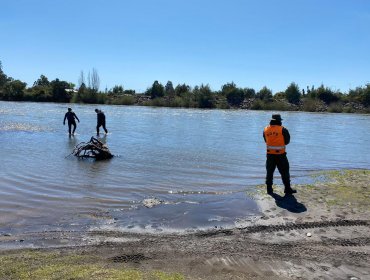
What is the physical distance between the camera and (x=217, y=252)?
6328mm

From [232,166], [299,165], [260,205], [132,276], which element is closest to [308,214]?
[260,205]

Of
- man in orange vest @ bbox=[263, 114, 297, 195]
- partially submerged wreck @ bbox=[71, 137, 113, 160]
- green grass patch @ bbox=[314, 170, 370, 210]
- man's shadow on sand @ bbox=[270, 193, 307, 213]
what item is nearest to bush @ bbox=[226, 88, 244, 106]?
partially submerged wreck @ bbox=[71, 137, 113, 160]

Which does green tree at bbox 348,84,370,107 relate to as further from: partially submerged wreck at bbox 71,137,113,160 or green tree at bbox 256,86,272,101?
partially submerged wreck at bbox 71,137,113,160

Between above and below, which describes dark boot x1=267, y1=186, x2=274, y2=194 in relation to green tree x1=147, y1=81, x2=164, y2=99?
below

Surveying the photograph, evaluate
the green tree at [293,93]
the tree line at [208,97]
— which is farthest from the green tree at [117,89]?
the green tree at [293,93]

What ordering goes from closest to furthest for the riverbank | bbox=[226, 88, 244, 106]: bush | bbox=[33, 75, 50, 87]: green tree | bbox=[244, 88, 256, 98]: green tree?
the riverbank
bbox=[226, 88, 244, 106]: bush
bbox=[244, 88, 256, 98]: green tree
bbox=[33, 75, 50, 87]: green tree

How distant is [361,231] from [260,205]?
2478 millimetres

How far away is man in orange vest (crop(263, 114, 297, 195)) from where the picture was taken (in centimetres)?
1055

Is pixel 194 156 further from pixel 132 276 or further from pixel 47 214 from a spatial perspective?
pixel 132 276

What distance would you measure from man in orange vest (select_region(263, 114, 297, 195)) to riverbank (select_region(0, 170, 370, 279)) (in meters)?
1.87

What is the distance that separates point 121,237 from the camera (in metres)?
7.05

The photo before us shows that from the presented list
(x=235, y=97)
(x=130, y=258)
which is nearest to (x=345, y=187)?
(x=130, y=258)

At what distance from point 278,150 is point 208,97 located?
258ft

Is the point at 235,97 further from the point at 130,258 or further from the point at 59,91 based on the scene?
the point at 130,258
